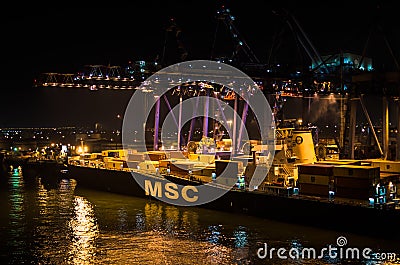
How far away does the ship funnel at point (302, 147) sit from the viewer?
42312 millimetres

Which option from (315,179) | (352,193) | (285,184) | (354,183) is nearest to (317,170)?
(315,179)

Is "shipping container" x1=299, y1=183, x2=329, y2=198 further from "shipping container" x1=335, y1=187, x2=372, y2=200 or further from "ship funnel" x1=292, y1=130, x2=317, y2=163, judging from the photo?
"ship funnel" x1=292, y1=130, x2=317, y2=163

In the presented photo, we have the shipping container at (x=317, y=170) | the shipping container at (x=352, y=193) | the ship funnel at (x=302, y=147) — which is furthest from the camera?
the ship funnel at (x=302, y=147)

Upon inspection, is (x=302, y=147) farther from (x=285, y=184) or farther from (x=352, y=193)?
(x=352, y=193)

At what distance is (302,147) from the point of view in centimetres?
4238

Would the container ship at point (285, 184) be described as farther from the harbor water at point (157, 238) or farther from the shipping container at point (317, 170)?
the harbor water at point (157, 238)

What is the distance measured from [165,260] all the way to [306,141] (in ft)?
71.0

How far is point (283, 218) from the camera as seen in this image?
112 ft

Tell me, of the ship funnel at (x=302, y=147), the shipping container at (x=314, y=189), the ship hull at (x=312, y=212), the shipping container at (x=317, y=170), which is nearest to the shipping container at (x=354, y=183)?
the shipping container at (x=317, y=170)

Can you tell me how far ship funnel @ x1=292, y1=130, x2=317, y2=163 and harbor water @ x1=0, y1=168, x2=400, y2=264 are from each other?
364 inches

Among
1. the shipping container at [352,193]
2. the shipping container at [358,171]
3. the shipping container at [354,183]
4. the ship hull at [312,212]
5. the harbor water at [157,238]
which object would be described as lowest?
the harbor water at [157,238]

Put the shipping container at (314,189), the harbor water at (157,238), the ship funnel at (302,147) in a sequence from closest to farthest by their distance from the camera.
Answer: the harbor water at (157,238) < the shipping container at (314,189) < the ship funnel at (302,147)

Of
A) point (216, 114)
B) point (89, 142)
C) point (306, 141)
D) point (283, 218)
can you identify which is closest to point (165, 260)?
A: point (283, 218)

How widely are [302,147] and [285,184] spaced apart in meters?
5.01
